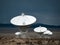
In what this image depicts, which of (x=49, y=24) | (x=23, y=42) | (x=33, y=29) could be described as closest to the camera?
(x=23, y=42)

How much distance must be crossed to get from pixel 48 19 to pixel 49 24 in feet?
0.19

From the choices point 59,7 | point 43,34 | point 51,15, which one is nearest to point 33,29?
point 43,34

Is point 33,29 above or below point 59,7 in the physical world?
below

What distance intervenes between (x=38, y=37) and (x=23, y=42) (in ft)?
0.50

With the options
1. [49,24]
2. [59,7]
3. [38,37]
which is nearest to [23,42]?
[38,37]

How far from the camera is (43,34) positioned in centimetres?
149

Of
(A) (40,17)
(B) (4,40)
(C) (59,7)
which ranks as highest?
(C) (59,7)

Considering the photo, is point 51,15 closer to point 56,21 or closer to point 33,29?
point 56,21

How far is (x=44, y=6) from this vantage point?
1.72 m

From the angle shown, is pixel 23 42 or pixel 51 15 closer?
pixel 23 42

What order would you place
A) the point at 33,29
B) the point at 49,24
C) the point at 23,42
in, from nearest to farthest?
the point at 23,42
the point at 33,29
the point at 49,24

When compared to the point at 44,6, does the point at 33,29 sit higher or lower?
lower

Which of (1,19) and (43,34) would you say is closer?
(43,34)

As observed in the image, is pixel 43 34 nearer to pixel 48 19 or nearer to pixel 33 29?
pixel 33 29
